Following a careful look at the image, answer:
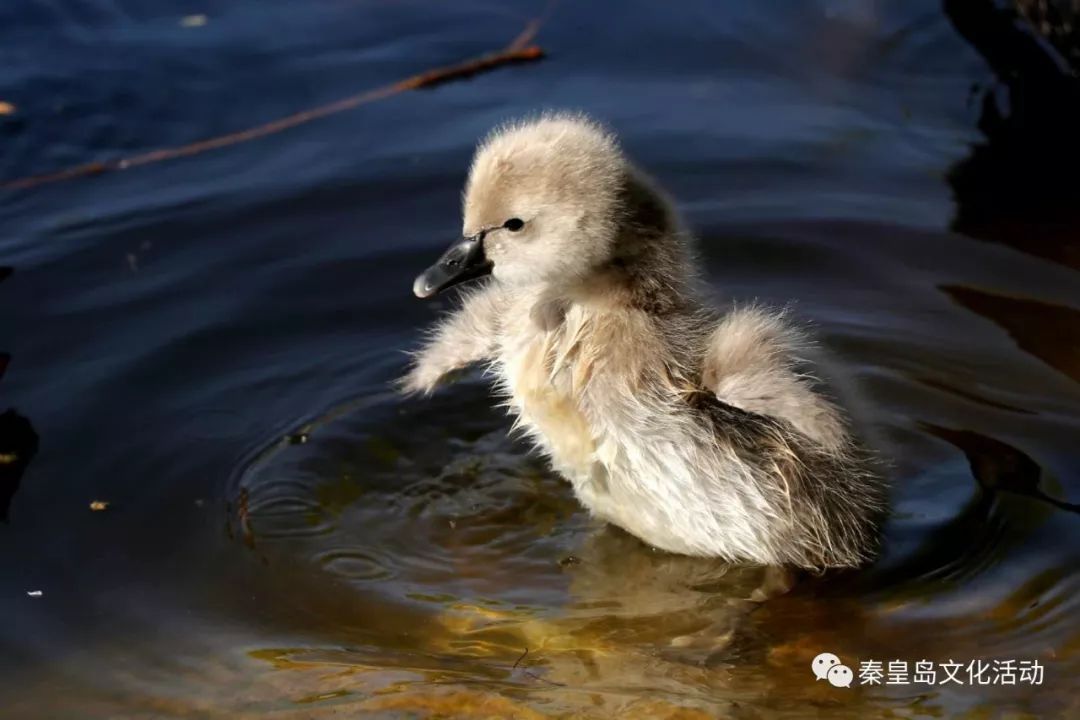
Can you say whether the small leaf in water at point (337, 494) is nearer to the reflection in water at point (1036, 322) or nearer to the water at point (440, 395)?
the water at point (440, 395)

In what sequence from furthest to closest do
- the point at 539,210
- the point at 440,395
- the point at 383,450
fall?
1. the point at 440,395
2. the point at 383,450
3. the point at 539,210

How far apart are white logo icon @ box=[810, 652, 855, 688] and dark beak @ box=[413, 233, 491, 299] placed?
123 centimetres

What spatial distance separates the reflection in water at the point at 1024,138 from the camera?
5.50 meters

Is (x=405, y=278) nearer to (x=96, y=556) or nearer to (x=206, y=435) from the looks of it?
(x=206, y=435)

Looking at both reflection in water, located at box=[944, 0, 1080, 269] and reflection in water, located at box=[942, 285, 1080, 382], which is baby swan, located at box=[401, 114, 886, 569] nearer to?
reflection in water, located at box=[942, 285, 1080, 382]

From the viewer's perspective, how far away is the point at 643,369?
3604 millimetres

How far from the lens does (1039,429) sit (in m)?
4.32

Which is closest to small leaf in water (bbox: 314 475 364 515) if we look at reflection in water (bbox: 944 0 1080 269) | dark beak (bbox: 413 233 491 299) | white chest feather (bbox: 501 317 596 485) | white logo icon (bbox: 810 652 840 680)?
white chest feather (bbox: 501 317 596 485)

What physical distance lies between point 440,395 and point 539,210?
4.07 ft

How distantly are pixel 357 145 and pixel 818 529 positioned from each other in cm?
306

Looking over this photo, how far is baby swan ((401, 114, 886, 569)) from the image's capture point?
357 cm

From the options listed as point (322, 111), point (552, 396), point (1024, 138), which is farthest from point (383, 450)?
point (1024, 138)

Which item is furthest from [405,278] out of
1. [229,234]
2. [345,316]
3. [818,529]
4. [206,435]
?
[818,529]

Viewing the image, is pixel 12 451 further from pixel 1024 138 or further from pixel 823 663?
pixel 1024 138
